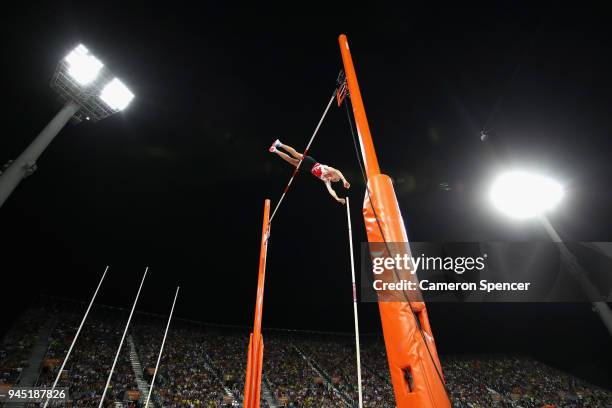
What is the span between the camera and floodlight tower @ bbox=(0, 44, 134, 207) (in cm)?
1320

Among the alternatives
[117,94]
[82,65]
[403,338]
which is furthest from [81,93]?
[403,338]

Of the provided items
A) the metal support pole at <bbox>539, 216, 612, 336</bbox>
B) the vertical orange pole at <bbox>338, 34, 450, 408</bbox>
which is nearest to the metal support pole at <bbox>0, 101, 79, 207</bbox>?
the vertical orange pole at <bbox>338, 34, 450, 408</bbox>

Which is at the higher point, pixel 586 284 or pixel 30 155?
pixel 30 155

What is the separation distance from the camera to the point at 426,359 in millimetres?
1723

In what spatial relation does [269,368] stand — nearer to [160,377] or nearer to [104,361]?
[160,377]

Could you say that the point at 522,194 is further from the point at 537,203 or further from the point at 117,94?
the point at 117,94

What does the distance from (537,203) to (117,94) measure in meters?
16.7

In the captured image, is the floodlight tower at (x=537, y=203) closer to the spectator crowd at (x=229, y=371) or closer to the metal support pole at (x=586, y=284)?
the metal support pole at (x=586, y=284)

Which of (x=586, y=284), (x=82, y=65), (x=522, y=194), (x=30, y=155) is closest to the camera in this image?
(x=586, y=284)

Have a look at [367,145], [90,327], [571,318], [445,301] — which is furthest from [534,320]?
[90,327]

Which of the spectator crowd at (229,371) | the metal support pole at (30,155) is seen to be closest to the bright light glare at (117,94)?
the metal support pole at (30,155)

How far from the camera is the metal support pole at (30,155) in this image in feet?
36.6

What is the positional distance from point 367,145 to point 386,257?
99cm

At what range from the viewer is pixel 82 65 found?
13914mm
